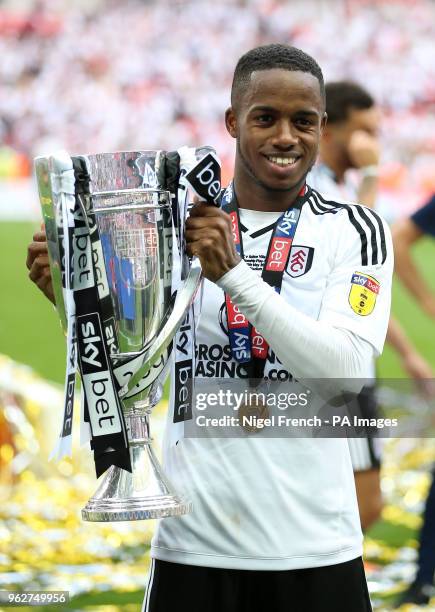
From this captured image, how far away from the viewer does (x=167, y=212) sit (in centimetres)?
193

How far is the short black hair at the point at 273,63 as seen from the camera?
6.45ft

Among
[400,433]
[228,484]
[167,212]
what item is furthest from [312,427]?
[400,433]

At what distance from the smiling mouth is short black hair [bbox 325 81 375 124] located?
2257 mm

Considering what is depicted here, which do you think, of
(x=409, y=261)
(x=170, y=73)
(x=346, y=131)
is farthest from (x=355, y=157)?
(x=170, y=73)

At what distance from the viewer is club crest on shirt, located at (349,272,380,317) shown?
194 centimetres

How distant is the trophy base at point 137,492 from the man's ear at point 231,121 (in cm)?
54

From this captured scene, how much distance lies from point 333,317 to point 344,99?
7.97 ft

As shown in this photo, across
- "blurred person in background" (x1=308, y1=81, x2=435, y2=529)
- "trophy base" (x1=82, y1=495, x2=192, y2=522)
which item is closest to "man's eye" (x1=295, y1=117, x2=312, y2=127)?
"trophy base" (x1=82, y1=495, x2=192, y2=522)

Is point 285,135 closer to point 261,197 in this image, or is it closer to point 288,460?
point 261,197

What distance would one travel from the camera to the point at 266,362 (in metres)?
1.99

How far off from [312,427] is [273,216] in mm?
386

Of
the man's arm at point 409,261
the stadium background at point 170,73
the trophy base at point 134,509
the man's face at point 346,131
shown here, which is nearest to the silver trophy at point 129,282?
the trophy base at point 134,509

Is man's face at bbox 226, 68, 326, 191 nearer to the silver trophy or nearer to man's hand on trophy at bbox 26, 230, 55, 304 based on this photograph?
the silver trophy

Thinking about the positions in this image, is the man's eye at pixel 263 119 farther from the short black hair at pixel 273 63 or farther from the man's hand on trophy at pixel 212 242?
the man's hand on trophy at pixel 212 242
